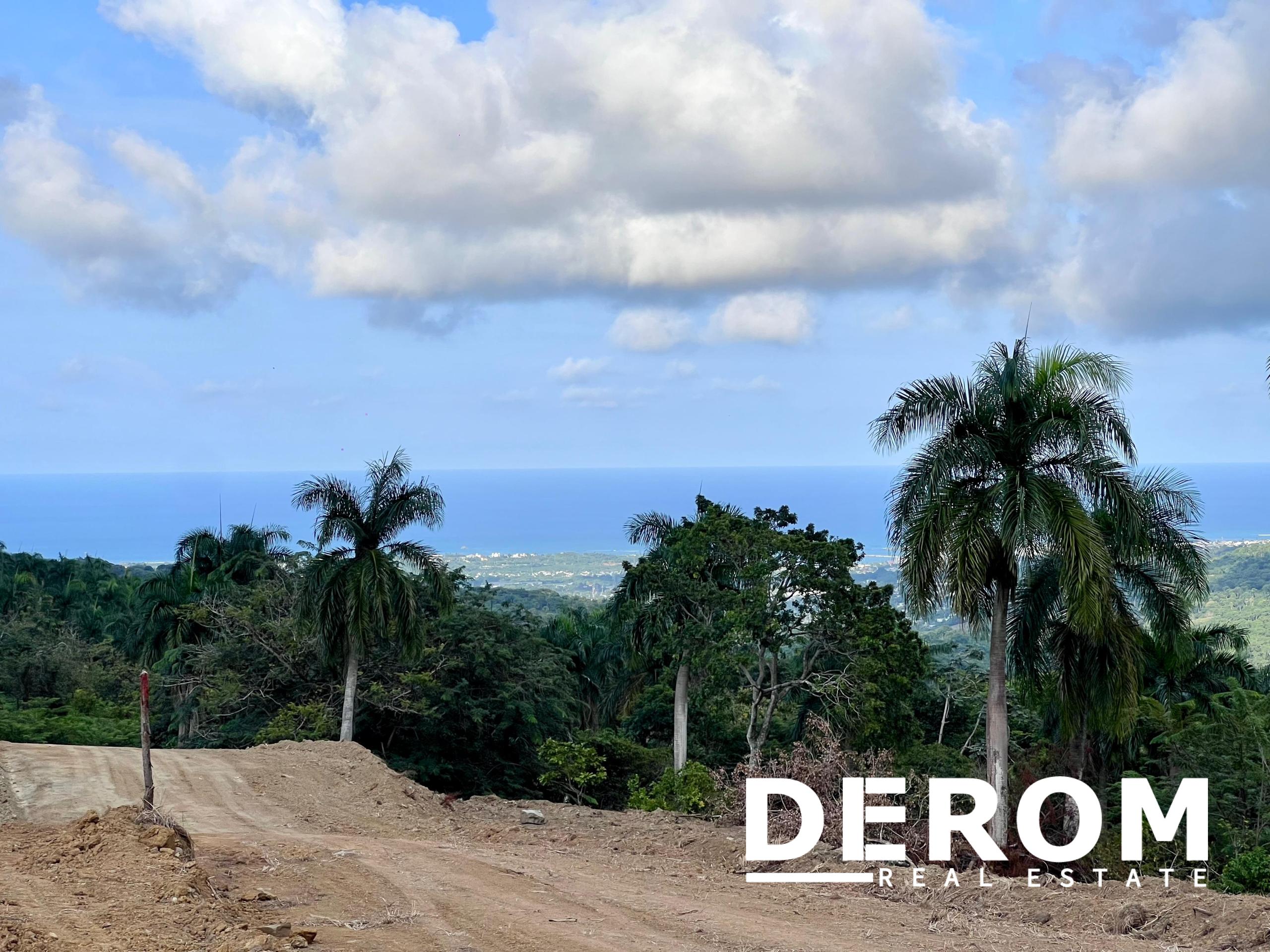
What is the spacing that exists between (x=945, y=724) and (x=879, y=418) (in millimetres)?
18718

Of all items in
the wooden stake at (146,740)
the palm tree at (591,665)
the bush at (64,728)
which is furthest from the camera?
the palm tree at (591,665)

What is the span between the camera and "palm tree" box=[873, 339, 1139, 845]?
56.5 feet

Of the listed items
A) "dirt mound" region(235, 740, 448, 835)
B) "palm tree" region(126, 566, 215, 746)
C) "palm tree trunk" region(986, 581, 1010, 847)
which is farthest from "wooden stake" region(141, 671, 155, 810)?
"palm tree" region(126, 566, 215, 746)

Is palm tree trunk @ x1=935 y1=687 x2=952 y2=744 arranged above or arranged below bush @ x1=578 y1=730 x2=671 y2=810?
above

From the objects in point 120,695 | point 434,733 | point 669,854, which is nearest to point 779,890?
point 669,854

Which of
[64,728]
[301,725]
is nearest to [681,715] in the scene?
[301,725]

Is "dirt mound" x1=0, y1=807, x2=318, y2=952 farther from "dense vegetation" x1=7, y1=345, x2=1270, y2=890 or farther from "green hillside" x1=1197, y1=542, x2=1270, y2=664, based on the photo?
"green hillside" x1=1197, y1=542, x2=1270, y2=664

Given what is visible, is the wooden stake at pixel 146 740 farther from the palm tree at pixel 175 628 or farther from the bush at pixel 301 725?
the palm tree at pixel 175 628

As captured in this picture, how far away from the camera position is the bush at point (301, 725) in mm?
26891

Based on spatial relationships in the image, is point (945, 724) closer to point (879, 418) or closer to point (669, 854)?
point (879, 418)

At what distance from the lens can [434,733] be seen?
A: 97.4ft

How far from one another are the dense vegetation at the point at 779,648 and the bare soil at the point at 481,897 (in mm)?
4056

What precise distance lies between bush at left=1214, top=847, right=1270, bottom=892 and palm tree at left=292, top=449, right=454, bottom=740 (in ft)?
53.1

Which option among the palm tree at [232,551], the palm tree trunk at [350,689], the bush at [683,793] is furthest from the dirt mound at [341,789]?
the palm tree at [232,551]
